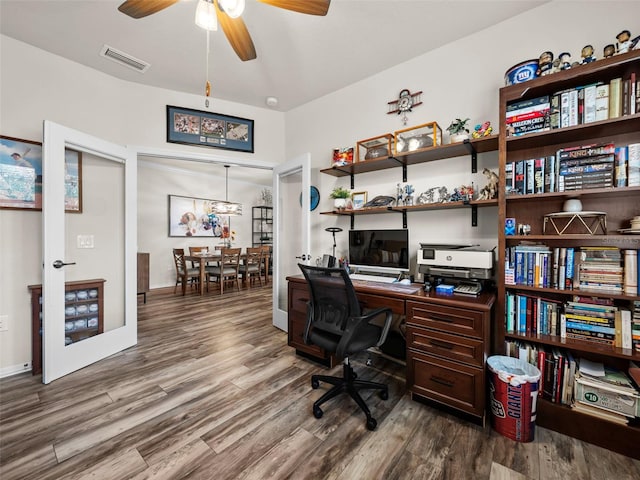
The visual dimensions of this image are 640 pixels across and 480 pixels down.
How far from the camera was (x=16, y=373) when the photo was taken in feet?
7.30

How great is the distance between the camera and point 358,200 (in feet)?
9.21

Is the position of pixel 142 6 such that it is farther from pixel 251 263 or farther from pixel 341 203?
pixel 251 263

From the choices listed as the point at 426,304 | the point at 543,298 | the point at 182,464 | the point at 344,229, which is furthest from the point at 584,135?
the point at 182,464

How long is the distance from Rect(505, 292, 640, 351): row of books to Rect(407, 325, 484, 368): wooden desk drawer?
15.1 inches

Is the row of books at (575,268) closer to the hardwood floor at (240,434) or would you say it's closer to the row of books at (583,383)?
the row of books at (583,383)

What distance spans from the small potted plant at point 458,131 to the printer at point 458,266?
855 mm

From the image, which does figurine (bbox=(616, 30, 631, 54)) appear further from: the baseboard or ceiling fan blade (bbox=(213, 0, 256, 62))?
the baseboard

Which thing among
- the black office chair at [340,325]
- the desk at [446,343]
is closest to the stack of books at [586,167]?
the desk at [446,343]

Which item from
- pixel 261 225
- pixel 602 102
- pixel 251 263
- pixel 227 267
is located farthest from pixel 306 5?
pixel 261 225

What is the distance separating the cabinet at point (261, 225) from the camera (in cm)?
766

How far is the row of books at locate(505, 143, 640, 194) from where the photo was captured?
1512mm

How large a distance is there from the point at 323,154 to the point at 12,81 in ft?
9.26

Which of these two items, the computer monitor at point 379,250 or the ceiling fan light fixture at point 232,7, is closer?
the ceiling fan light fixture at point 232,7

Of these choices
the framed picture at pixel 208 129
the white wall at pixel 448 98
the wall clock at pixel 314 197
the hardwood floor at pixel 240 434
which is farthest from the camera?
the wall clock at pixel 314 197
